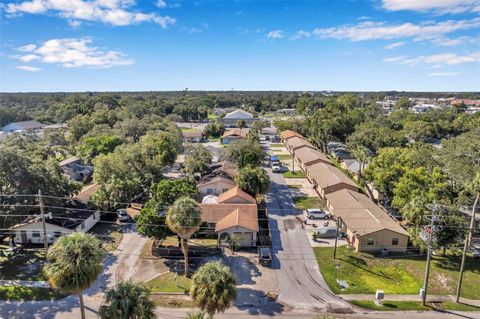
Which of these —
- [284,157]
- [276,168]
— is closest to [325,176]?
[276,168]

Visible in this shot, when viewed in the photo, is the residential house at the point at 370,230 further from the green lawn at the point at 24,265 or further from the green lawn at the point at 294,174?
the green lawn at the point at 24,265

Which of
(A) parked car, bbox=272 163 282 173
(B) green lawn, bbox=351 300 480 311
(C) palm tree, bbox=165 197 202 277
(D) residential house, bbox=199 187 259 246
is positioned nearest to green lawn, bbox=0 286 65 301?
(C) palm tree, bbox=165 197 202 277

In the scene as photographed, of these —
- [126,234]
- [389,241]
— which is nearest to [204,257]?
[126,234]

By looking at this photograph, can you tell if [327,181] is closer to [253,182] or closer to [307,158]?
[253,182]

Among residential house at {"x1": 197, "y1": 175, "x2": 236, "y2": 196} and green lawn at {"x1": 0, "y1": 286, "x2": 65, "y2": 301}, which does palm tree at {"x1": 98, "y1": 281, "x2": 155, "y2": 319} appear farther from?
residential house at {"x1": 197, "y1": 175, "x2": 236, "y2": 196}

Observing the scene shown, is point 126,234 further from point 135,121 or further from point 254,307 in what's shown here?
point 135,121

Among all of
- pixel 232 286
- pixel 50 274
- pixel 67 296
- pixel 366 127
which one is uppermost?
pixel 366 127

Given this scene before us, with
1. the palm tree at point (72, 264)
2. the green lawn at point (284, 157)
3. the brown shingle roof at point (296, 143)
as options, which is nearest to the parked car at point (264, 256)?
the palm tree at point (72, 264)
